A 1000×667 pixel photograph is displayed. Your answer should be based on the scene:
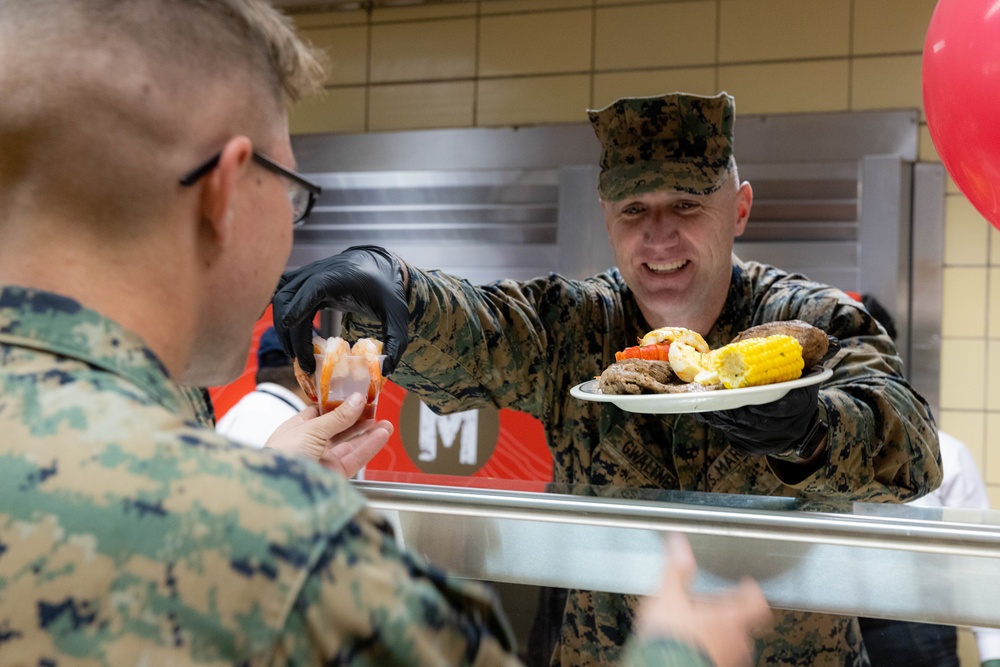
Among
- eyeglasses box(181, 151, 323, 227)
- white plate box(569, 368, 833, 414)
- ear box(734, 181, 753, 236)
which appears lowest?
white plate box(569, 368, 833, 414)

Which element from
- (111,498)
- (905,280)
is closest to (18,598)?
(111,498)

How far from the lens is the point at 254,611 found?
593 mm

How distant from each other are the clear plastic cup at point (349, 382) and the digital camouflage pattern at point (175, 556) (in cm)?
84

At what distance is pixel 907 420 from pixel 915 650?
25.4 inches

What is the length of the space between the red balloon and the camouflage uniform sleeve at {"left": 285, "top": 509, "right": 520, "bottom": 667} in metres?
1.19

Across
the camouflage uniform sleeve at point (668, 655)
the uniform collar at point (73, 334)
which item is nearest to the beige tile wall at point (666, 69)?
the camouflage uniform sleeve at point (668, 655)

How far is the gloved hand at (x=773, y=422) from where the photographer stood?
4.32 feet

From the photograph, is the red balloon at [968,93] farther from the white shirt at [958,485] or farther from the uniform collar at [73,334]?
the white shirt at [958,485]

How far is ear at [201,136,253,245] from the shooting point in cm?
75

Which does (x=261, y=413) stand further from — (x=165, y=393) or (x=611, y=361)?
(x=165, y=393)

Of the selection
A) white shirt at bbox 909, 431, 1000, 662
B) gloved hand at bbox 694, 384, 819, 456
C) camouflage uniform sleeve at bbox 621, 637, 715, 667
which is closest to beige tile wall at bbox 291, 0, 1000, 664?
white shirt at bbox 909, 431, 1000, 662

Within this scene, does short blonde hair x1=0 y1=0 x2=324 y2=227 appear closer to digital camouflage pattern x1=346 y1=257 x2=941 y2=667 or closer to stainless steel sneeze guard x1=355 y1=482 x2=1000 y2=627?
stainless steel sneeze guard x1=355 y1=482 x2=1000 y2=627

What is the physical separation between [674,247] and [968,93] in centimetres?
Answer: 65

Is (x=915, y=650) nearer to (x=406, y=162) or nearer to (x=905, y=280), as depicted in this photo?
(x=905, y=280)
